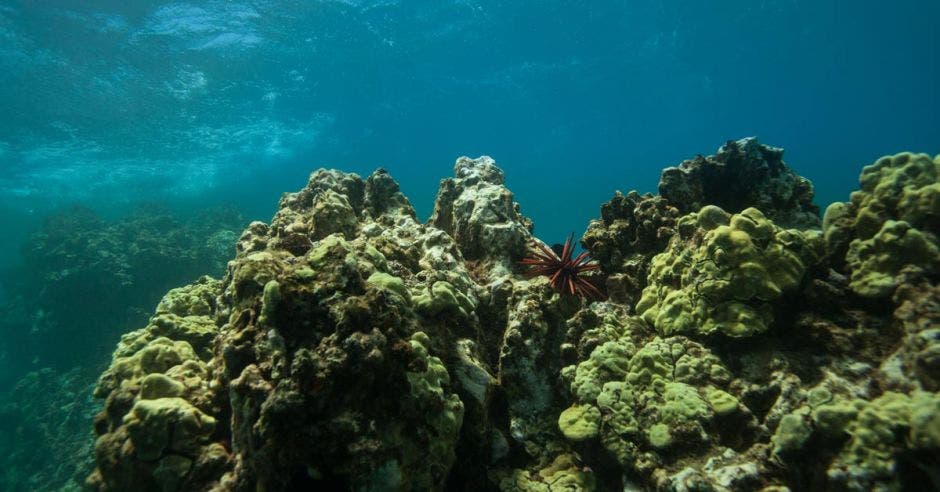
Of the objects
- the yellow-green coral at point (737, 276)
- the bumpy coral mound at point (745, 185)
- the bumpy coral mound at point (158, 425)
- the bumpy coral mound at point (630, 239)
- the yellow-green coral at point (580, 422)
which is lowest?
Answer: the bumpy coral mound at point (158, 425)

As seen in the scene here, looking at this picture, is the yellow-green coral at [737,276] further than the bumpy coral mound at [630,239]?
No

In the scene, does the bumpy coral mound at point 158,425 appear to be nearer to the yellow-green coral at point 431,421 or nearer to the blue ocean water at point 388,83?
the yellow-green coral at point 431,421

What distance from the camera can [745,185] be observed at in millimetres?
6801

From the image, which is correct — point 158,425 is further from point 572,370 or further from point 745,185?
point 745,185

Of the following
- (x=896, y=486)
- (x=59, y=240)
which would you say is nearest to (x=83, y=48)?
(x=59, y=240)

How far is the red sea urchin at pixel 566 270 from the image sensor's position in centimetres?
611

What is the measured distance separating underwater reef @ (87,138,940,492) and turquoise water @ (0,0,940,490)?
54.9 ft

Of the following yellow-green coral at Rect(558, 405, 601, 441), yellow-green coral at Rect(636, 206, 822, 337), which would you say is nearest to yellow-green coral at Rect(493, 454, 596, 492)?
yellow-green coral at Rect(558, 405, 601, 441)

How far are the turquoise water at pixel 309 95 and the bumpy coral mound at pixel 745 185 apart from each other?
20.6 metres

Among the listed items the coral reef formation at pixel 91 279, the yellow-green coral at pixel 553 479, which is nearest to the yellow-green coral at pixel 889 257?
the yellow-green coral at pixel 553 479

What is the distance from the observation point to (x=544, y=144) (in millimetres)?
83812

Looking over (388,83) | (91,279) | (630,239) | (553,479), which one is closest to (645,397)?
(553,479)

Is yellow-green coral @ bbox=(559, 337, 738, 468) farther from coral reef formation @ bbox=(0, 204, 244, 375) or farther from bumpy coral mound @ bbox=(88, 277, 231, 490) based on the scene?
coral reef formation @ bbox=(0, 204, 244, 375)

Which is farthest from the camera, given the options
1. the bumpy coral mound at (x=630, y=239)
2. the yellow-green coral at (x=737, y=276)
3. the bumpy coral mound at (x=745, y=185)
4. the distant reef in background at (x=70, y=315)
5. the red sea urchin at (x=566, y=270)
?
the distant reef in background at (x=70, y=315)
